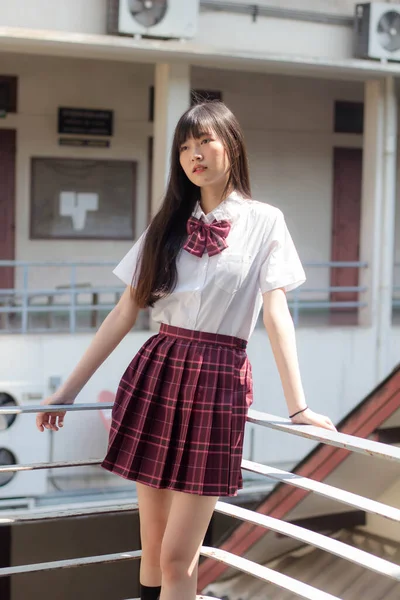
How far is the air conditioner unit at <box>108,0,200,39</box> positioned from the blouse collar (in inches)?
241

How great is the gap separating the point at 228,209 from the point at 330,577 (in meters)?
2.31

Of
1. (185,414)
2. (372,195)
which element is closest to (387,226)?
(372,195)

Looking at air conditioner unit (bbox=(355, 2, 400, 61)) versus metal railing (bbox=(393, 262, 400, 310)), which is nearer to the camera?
air conditioner unit (bbox=(355, 2, 400, 61))

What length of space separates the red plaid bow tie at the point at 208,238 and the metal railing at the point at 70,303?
240 inches

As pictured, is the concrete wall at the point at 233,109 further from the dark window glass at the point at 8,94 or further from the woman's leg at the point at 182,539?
the woman's leg at the point at 182,539

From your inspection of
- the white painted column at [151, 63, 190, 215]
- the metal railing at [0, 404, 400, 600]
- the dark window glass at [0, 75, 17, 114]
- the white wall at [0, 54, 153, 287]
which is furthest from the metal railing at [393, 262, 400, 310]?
the metal railing at [0, 404, 400, 600]

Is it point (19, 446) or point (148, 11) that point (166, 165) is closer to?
point (148, 11)

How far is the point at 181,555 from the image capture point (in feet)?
7.70

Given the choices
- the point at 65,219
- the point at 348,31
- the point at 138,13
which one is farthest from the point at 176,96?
the point at 65,219

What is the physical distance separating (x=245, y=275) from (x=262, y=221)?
161 millimetres

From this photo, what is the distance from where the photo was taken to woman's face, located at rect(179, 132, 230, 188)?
7.92 ft

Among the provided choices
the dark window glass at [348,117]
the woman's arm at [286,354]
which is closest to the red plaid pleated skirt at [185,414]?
the woman's arm at [286,354]

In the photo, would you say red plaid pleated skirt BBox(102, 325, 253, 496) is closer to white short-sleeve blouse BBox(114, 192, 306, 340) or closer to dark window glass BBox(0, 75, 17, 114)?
white short-sleeve blouse BBox(114, 192, 306, 340)

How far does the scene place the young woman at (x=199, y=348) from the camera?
2363 millimetres
